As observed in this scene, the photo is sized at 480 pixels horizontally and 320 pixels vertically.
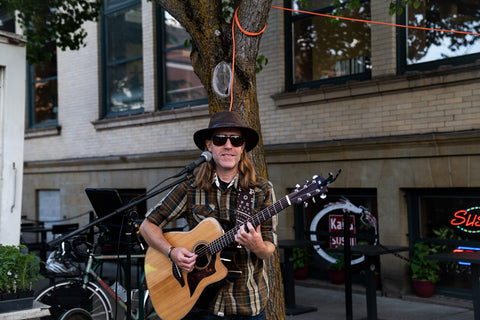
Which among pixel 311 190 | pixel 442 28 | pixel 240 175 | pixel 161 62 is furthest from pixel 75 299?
pixel 161 62

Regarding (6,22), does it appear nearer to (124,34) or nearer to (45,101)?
(45,101)

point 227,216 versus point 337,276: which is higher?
point 227,216

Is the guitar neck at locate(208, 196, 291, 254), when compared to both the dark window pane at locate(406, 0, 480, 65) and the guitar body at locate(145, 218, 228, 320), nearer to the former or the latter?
the guitar body at locate(145, 218, 228, 320)

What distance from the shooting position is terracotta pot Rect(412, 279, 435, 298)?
8125 millimetres

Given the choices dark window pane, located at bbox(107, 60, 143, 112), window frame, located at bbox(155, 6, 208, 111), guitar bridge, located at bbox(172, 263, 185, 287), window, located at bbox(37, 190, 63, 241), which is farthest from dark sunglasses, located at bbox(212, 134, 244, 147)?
window, located at bbox(37, 190, 63, 241)

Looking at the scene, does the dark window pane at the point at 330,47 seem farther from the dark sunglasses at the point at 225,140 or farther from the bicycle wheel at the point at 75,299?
the dark sunglasses at the point at 225,140

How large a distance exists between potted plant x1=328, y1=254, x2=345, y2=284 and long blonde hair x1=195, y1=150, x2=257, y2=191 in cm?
558

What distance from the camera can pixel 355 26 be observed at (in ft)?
30.6

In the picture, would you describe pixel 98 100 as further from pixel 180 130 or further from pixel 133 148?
pixel 180 130

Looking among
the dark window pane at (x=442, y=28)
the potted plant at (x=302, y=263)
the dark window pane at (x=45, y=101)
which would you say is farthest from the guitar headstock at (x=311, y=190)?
the dark window pane at (x=45, y=101)

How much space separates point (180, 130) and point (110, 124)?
2.30 m

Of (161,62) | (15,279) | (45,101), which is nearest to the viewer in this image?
(15,279)

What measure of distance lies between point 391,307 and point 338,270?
1422 millimetres

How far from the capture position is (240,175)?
3.89 meters
